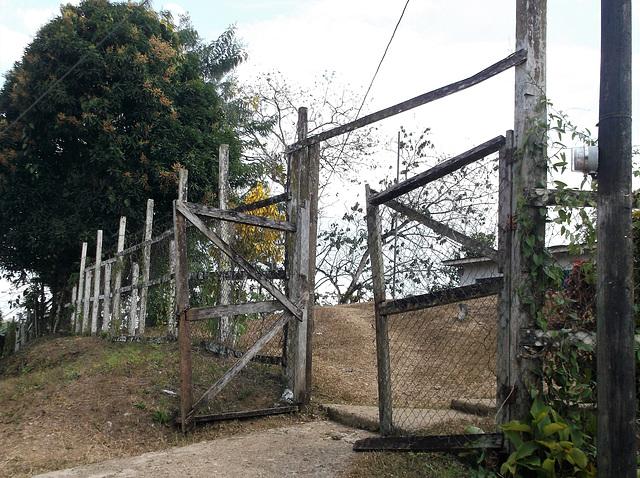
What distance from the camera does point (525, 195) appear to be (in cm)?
360

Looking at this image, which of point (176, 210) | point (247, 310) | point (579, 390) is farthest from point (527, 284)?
point (176, 210)

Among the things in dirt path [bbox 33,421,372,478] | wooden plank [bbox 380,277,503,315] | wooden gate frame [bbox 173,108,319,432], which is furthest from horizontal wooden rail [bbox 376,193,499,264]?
wooden gate frame [bbox 173,108,319,432]

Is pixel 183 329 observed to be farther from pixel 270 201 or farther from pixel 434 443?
pixel 434 443

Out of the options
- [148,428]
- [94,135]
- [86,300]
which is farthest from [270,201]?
[94,135]

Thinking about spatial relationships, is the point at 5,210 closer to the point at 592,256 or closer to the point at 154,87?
the point at 154,87

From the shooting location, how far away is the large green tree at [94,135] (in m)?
15.2

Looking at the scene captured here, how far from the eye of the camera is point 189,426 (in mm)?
5395

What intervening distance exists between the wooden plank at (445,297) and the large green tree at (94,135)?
11434 millimetres

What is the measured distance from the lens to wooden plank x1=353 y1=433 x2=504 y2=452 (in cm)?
365

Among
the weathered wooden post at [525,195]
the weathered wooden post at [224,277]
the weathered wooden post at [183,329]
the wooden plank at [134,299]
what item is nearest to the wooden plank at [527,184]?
the weathered wooden post at [525,195]

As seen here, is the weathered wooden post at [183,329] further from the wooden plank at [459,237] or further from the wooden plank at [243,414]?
the wooden plank at [459,237]

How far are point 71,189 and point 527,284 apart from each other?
15.3 metres

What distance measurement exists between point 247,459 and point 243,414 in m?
1.23

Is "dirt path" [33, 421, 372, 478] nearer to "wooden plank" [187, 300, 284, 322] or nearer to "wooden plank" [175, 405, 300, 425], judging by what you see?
"wooden plank" [175, 405, 300, 425]
